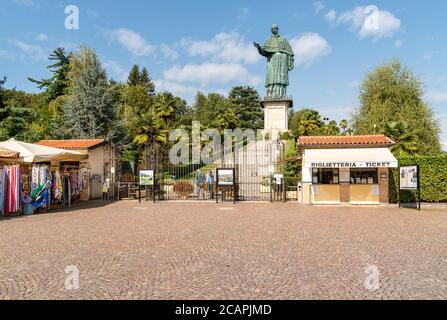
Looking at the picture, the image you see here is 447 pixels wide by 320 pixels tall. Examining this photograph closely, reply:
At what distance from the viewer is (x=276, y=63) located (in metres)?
43.9

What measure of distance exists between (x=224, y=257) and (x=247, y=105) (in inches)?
2528

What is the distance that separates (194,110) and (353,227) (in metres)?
74.0

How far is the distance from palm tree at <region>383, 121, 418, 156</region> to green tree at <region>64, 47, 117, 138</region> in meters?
24.1

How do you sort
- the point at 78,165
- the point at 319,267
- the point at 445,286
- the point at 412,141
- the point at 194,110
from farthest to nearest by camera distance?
the point at 194,110 → the point at 412,141 → the point at 78,165 → the point at 319,267 → the point at 445,286

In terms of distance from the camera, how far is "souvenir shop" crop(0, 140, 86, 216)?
14047 mm

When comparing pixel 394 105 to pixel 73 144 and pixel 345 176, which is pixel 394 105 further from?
pixel 73 144

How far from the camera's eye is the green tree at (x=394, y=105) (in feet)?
111

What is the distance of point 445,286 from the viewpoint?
17.0ft

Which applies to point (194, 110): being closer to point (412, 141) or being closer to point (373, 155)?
point (412, 141)

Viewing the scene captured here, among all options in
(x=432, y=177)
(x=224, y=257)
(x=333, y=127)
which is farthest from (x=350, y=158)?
Result: (x=333, y=127)

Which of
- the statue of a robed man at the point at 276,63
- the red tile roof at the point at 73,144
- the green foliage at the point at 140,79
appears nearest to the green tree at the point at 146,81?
the green foliage at the point at 140,79

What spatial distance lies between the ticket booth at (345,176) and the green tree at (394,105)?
17769mm

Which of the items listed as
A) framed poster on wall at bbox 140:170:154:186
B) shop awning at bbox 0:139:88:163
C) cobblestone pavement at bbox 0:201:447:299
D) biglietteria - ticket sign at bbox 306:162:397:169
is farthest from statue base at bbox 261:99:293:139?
cobblestone pavement at bbox 0:201:447:299
